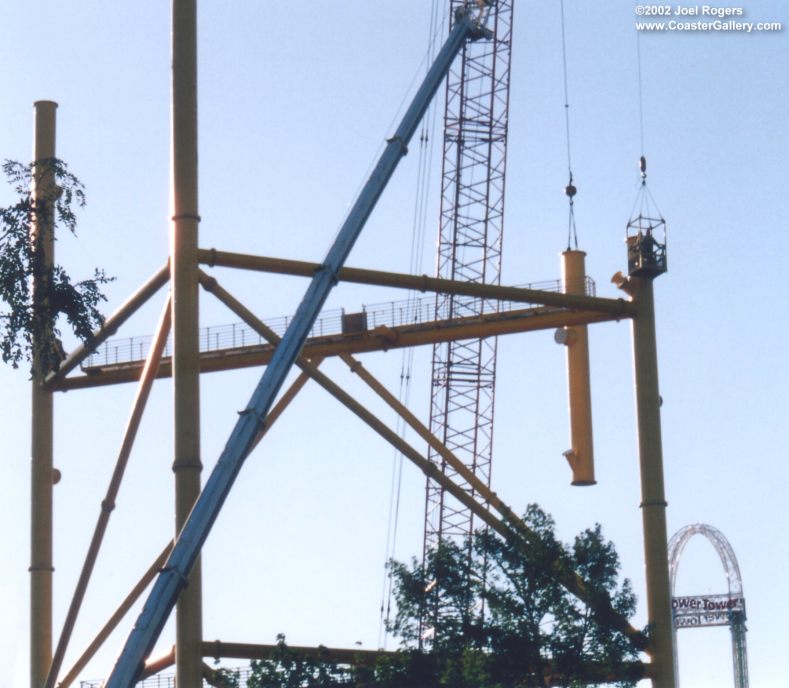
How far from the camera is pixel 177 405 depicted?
1652 inches

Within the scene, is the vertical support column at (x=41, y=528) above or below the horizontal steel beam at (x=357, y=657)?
above

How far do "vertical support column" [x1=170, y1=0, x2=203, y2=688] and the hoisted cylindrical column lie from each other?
435 inches

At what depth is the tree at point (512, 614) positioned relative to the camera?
4109 cm

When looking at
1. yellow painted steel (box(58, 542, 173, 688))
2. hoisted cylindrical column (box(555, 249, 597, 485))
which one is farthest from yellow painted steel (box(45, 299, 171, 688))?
hoisted cylindrical column (box(555, 249, 597, 485))

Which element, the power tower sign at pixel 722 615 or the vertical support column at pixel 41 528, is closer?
the vertical support column at pixel 41 528

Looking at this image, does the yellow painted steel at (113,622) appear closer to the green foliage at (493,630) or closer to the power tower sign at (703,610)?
the green foliage at (493,630)

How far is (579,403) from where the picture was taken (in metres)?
49.4

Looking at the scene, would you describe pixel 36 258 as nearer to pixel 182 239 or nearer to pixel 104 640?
pixel 182 239

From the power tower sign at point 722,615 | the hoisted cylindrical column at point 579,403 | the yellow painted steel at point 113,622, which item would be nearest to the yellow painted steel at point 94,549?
the yellow painted steel at point 113,622

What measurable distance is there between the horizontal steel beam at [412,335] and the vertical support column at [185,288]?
20.9 feet

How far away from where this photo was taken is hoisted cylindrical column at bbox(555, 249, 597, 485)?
4934cm

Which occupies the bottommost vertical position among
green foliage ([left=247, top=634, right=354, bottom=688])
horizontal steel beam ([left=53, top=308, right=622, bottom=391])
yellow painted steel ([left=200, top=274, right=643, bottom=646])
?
green foliage ([left=247, top=634, right=354, bottom=688])

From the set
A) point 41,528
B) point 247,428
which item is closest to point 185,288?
point 247,428

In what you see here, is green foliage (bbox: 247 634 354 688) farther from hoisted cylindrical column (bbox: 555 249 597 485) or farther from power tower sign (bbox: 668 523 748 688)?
power tower sign (bbox: 668 523 748 688)
